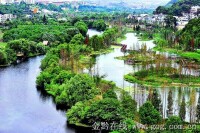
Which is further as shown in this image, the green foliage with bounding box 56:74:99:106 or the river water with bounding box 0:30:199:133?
the green foliage with bounding box 56:74:99:106

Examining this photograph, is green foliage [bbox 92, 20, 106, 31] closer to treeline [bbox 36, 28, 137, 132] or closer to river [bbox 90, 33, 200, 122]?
river [bbox 90, 33, 200, 122]

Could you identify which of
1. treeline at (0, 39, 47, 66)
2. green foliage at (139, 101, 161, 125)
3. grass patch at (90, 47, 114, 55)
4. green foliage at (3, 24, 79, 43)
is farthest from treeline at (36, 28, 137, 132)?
green foliage at (3, 24, 79, 43)

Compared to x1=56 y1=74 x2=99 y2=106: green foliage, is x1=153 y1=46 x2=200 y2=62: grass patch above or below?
below

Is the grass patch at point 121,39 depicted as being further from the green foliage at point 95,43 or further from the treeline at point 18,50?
the treeline at point 18,50

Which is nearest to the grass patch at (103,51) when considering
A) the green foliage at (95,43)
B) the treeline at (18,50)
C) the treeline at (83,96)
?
the green foliage at (95,43)

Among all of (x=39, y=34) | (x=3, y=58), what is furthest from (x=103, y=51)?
(x=3, y=58)

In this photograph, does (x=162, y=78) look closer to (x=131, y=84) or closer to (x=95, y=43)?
(x=131, y=84)

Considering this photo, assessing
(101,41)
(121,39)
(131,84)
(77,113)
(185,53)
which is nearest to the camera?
(77,113)
